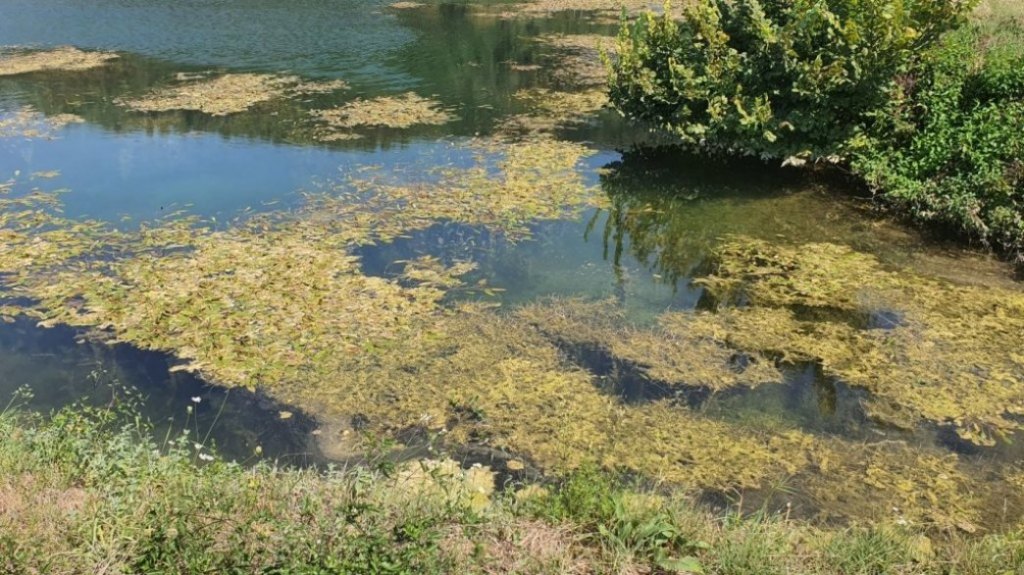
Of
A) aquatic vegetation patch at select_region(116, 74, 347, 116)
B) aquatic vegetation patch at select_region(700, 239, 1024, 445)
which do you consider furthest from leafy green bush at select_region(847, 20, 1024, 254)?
aquatic vegetation patch at select_region(116, 74, 347, 116)

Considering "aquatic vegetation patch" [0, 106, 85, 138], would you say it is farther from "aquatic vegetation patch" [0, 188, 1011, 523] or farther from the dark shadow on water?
the dark shadow on water

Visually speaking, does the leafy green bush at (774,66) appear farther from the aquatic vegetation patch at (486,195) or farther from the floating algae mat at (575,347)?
the floating algae mat at (575,347)

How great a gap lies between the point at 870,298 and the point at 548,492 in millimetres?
4291

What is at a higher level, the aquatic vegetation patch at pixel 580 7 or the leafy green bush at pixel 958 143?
the aquatic vegetation patch at pixel 580 7

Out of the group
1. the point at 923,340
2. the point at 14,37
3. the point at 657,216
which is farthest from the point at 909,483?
→ the point at 14,37

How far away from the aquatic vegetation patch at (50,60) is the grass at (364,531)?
15.5 m

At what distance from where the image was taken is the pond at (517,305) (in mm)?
5262

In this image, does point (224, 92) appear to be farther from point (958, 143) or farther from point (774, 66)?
point (958, 143)

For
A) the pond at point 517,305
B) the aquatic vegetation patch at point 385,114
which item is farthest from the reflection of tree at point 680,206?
the aquatic vegetation patch at point 385,114

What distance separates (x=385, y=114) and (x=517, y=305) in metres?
7.17

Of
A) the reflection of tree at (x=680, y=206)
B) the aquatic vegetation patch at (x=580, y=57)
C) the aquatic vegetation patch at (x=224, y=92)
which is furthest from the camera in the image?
the aquatic vegetation patch at (x=580, y=57)

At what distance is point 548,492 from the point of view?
4.25 m

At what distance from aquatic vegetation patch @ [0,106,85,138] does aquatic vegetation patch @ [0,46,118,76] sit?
345 cm

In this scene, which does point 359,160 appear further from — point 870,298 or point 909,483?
point 909,483
